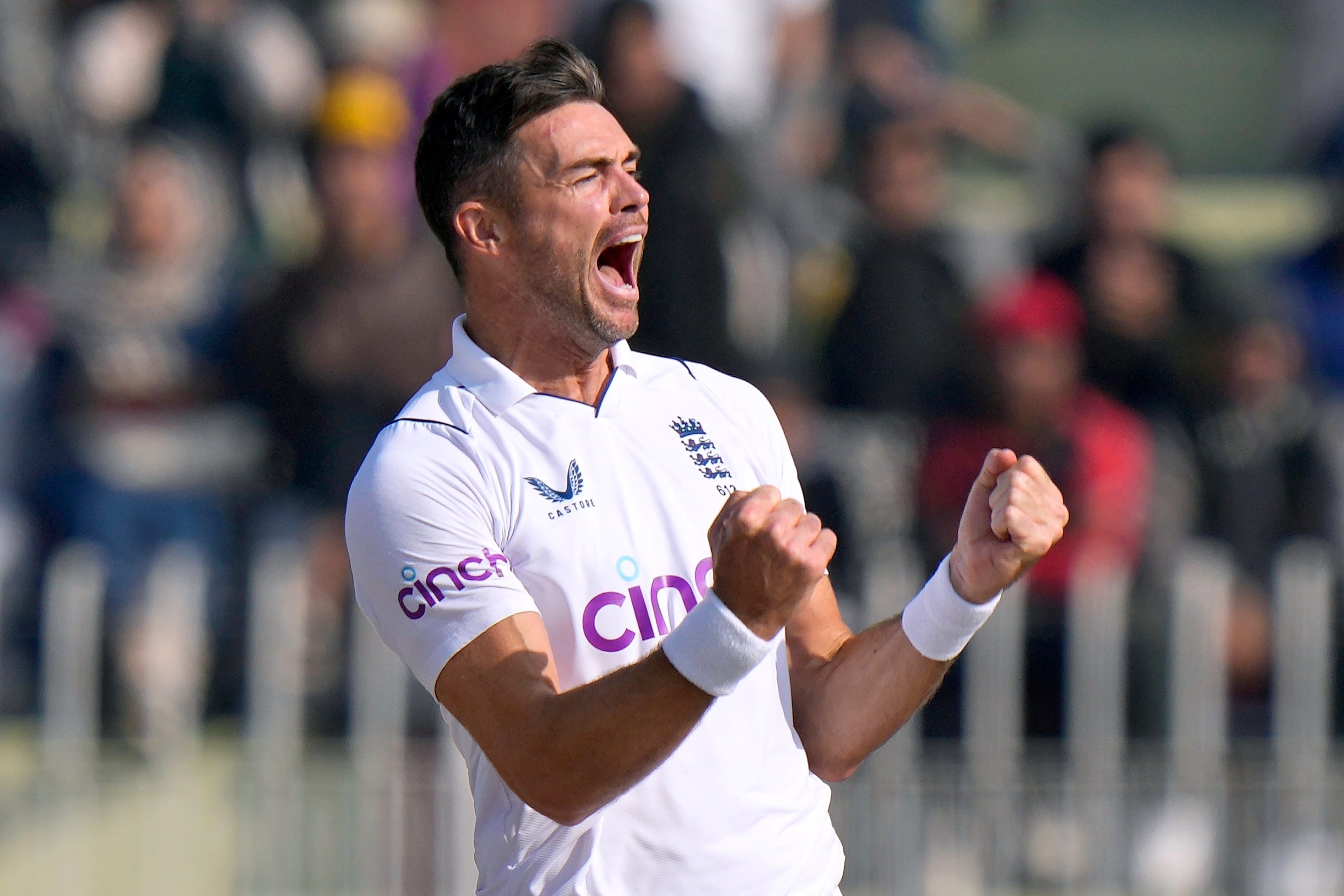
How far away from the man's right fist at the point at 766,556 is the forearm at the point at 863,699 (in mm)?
560

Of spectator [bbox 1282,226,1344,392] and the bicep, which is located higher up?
spectator [bbox 1282,226,1344,392]

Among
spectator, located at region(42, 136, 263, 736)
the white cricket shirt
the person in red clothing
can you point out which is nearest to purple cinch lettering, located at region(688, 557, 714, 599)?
the white cricket shirt

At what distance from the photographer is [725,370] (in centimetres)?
780

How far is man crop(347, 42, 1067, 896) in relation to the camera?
283cm

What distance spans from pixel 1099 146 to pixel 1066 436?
5.25 feet

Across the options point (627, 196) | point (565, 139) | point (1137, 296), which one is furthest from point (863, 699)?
point (1137, 296)

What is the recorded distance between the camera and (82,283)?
8.81 metres

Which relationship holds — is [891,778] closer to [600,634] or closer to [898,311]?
[898,311]

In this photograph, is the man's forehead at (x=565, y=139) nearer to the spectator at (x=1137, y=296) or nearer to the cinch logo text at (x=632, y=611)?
the cinch logo text at (x=632, y=611)

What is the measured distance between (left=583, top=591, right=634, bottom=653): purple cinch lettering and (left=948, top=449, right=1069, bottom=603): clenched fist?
23.9 inches

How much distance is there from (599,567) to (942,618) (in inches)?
24.4

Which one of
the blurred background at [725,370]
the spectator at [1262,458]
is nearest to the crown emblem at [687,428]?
the blurred background at [725,370]

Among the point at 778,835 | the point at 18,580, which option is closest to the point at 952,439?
the point at 18,580

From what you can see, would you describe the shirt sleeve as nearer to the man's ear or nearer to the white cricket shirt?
the white cricket shirt
